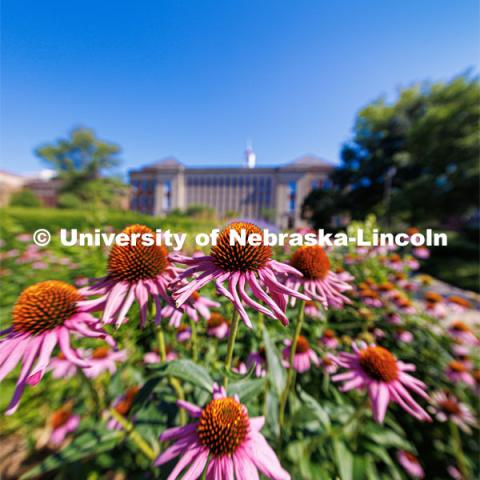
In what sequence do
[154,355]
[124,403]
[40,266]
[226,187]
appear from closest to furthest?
[124,403] → [154,355] → [40,266] → [226,187]

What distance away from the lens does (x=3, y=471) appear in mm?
950

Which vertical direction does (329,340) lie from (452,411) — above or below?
above

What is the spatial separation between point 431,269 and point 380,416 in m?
7.63

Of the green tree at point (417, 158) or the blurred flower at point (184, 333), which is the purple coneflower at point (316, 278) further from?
the green tree at point (417, 158)

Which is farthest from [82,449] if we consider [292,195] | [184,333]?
[292,195]

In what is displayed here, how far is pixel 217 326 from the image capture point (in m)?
0.77

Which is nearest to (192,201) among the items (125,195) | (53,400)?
(125,195)

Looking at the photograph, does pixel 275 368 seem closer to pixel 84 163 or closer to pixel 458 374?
pixel 458 374

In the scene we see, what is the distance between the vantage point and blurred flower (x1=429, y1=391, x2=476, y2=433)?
3.17ft

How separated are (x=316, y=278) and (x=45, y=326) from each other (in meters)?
0.59

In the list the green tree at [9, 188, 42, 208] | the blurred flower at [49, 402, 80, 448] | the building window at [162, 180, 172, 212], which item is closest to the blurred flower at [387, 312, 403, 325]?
the blurred flower at [49, 402, 80, 448]

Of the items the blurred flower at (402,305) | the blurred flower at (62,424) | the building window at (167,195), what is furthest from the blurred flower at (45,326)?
the building window at (167,195)

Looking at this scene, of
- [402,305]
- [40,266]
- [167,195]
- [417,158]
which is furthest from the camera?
[167,195]

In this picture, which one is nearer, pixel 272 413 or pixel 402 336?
pixel 272 413
